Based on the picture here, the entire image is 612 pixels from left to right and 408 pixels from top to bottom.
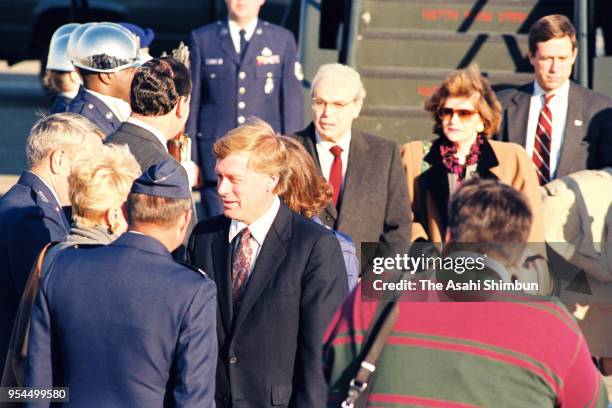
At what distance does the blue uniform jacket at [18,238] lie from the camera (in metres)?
4.21

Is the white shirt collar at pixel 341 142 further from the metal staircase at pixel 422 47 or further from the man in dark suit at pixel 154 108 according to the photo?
the metal staircase at pixel 422 47

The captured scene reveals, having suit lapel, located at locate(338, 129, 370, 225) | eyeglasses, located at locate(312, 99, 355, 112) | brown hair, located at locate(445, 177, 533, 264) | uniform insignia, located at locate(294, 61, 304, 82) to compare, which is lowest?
suit lapel, located at locate(338, 129, 370, 225)

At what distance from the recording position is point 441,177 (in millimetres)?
5551

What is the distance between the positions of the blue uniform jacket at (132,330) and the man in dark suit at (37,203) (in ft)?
2.32

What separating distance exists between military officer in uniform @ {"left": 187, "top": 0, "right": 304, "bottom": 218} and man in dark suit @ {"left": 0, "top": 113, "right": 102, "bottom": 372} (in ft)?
8.75

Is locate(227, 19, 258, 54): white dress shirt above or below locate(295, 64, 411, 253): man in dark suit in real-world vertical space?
above

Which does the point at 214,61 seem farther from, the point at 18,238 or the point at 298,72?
the point at 18,238

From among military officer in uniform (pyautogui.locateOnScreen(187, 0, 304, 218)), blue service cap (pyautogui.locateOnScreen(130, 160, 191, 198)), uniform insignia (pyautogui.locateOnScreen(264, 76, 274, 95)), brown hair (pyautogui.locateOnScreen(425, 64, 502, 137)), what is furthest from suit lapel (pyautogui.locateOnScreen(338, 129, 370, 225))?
blue service cap (pyautogui.locateOnScreen(130, 160, 191, 198))

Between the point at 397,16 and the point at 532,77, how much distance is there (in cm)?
114

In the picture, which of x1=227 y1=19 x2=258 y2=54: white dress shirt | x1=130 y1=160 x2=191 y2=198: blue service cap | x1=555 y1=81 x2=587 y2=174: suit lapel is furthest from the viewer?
x1=227 y1=19 x2=258 y2=54: white dress shirt

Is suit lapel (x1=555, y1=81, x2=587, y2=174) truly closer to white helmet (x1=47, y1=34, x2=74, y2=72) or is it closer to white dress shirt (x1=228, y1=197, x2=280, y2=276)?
white dress shirt (x1=228, y1=197, x2=280, y2=276)

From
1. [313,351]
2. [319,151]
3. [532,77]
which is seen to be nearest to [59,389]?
[313,351]

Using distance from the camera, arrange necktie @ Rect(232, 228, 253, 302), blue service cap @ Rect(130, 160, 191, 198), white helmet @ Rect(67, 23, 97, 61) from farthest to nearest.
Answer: white helmet @ Rect(67, 23, 97, 61) → necktie @ Rect(232, 228, 253, 302) → blue service cap @ Rect(130, 160, 191, 198)

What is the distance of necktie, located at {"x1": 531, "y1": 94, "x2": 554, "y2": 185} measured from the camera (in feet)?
20.2
